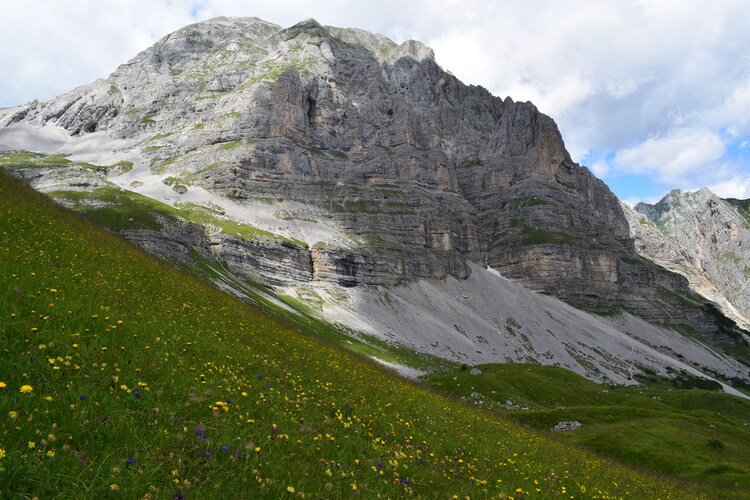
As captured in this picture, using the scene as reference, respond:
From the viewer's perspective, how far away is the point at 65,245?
16.0 m

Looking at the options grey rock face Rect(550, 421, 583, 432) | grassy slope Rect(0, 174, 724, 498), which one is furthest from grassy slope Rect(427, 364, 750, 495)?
grassy slope Rect(0, 174, 724, 498)

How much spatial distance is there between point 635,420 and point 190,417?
57718mm

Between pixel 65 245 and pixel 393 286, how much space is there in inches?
7083

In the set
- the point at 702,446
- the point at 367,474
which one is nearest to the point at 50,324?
the point at 367,474

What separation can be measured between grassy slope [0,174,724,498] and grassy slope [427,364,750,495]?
1950cm

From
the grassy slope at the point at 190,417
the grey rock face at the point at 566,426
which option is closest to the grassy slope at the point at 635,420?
the grey rock face at the point at 566,426

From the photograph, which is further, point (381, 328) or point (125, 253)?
point (381, 328)

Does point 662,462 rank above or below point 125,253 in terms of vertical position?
below

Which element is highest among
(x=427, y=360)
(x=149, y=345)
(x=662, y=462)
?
(x=149, y=345)

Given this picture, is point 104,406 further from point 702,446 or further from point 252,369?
point 702,446

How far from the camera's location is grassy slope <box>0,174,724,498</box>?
4.86 m

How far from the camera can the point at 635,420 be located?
1973 inches

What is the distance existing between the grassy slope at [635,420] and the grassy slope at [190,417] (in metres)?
19.5

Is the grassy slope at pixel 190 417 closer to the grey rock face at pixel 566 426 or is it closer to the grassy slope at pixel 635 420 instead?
the grassy slope at pixel 635 420
